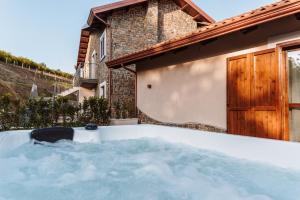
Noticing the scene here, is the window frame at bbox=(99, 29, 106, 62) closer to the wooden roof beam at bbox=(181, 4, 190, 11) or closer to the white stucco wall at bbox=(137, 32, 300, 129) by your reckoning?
the white stucco wall at bbox=(137, 32, 300, 129)

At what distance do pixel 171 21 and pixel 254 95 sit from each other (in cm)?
749

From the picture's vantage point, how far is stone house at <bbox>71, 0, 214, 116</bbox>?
970 cm

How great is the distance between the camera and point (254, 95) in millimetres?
Result: 4816

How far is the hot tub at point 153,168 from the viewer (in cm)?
280

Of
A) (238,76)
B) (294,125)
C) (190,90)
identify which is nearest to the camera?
(294,125)

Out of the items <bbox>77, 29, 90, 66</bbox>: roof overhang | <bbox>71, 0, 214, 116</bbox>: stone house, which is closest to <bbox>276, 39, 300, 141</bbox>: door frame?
<bbox>71, 0, 214, 116</bbox>: stone house

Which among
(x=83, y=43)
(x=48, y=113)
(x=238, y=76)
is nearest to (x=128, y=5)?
(x=48, y=113)

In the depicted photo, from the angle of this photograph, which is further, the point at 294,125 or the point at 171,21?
the point at 171,21

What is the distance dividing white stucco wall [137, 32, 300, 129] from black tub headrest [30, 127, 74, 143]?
3.25m

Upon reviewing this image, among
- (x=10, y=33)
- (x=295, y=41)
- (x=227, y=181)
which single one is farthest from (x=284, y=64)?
(x=10, y=33)

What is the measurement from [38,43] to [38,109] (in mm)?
16049

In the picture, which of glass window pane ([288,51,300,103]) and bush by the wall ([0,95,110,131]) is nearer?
glass window pane ([288,51,300,103])

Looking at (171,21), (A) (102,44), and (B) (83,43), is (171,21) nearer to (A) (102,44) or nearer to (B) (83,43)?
(A) (102,44)

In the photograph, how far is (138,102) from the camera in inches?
340
